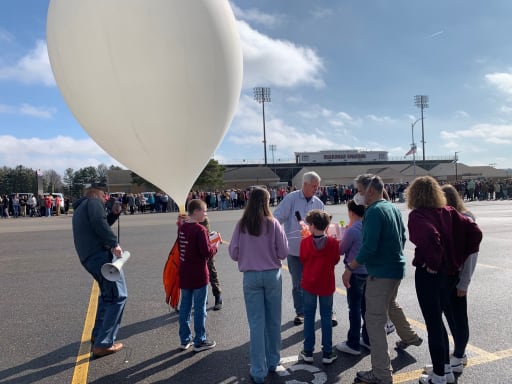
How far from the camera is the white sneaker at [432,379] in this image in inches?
116

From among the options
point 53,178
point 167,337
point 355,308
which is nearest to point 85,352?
point 167,337

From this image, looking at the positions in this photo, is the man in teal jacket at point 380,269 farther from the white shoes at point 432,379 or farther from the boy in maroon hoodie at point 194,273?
the boy in maroon hoodie at point 194,273

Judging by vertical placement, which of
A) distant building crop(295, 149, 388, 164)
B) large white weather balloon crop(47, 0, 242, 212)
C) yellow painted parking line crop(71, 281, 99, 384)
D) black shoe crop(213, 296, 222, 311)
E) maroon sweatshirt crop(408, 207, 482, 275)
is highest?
distant building crop(295, 149, 388, 164)

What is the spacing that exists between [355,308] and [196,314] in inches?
60.9

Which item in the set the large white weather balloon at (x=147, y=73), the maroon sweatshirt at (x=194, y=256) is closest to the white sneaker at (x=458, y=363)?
the maroon sweatshirt at (x=194, y=256)

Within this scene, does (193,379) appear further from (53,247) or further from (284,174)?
(284,174)

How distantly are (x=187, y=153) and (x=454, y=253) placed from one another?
2.57m

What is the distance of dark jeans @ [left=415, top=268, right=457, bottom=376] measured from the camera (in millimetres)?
2965

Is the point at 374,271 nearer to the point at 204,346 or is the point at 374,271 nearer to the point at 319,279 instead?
the point at 319,279

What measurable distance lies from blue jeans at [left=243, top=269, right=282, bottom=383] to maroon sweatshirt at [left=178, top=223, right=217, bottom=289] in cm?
68

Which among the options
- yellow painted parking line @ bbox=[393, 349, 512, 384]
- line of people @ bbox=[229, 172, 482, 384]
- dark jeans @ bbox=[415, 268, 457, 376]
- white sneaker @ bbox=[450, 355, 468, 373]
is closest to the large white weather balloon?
line of people @ bbox=[229, 172, 482, 384]

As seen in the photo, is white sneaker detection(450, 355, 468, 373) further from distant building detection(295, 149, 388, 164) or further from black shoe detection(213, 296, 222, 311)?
distant building detection(295, 149, 388, 164)

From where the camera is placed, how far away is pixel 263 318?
323cm

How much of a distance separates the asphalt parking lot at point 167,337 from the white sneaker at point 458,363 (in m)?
0.05
